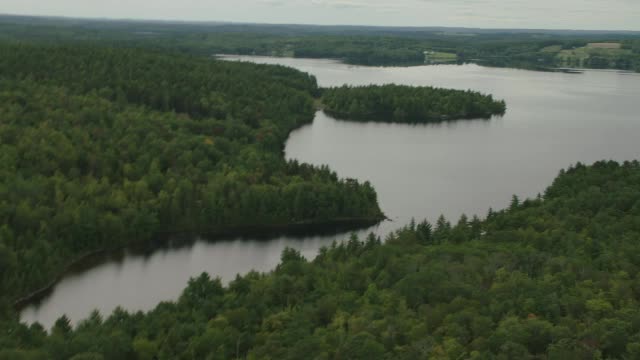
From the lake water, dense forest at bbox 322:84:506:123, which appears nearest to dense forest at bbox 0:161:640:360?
the lake water

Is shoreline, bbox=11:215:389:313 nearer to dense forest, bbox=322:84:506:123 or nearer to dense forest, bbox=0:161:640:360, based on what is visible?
dense forest, bbox=0:161:640:360

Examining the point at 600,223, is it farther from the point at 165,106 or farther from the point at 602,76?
the point at 602,76

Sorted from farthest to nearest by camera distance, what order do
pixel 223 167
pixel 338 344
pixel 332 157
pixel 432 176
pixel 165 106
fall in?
pixel 165 106 < pixel 332 157 < pixel 432 176 < pixel 223 167 < pixel 338 344

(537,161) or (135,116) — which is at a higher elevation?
(135,116)

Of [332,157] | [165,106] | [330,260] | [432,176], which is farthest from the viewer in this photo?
[165,106]

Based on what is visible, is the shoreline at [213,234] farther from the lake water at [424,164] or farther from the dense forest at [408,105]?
the dense forest at [408,105]

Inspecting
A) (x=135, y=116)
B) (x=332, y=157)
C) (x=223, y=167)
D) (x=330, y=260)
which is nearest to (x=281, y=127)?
(x=332, y=157)

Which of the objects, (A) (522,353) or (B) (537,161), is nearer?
(A) (522,353)
